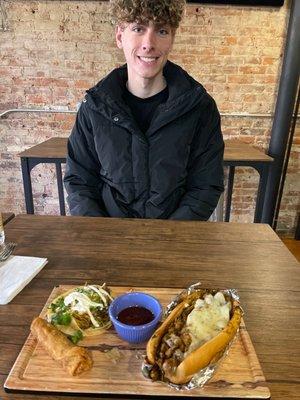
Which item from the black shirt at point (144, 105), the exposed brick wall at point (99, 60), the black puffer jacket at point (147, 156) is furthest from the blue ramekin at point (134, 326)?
the exposed brick wall at point (99, 60)

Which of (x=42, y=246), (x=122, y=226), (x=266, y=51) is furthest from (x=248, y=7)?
(x=42, y=246)

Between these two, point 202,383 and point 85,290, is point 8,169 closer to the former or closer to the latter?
point 85,290

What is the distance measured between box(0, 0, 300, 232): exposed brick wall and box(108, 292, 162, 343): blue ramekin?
2.53 m

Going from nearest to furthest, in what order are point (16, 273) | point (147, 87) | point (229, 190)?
point (16, 273) < point (147, 87) < point (229, 190)

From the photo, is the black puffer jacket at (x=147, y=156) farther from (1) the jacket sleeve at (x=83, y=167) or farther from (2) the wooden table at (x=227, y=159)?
(2) the wooden table at (x=227, y=159)

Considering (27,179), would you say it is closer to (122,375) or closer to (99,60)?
(99,60)

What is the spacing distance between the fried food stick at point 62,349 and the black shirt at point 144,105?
112 cm

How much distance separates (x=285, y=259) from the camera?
1052 mm

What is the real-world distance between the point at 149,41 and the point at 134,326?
1.15m

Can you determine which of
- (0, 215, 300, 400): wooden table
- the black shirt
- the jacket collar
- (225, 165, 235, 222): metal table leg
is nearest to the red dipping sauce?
(0, 215, 300, 400): wooden table

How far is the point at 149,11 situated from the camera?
131cm

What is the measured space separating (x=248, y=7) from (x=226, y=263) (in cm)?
251

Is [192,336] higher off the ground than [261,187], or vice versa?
[192,336]

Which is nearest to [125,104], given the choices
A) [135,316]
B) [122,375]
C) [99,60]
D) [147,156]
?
[147,156]
